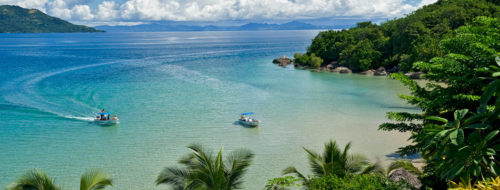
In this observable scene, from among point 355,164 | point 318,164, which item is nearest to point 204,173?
point 318,164

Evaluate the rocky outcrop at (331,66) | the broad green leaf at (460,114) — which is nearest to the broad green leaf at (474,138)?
the broad green leaf at (460,114)

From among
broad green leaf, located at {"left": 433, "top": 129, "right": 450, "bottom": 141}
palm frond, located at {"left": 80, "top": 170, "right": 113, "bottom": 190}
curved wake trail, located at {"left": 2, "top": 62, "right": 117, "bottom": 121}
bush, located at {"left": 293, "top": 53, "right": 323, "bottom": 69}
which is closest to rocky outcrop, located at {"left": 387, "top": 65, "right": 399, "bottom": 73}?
bush, located at {"left": 293, "top": 53, "right": 323, "bottom": 69}

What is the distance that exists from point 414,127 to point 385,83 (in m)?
31.2

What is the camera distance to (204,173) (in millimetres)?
9727

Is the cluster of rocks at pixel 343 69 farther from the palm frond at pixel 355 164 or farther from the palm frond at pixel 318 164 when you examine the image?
the palm frond at pixel 318 164

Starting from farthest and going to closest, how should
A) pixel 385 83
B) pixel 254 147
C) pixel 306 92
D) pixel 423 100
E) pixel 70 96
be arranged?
pixel 385 83, pixel 306 92, pixel 70 96, pixel 254 147, pixel 423 100

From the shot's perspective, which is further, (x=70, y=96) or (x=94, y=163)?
(x=70, y=96)

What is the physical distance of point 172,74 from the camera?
166 feet

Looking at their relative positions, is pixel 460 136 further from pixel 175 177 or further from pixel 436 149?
pixel 175 177

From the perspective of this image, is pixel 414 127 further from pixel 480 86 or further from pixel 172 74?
pixel 172 74

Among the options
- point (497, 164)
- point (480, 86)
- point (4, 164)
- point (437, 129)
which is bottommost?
point (4, 164)

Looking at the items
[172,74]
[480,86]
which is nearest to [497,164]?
[480,86]

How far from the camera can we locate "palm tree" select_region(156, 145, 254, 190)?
9.66 m

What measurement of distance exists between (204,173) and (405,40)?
44.5 m
